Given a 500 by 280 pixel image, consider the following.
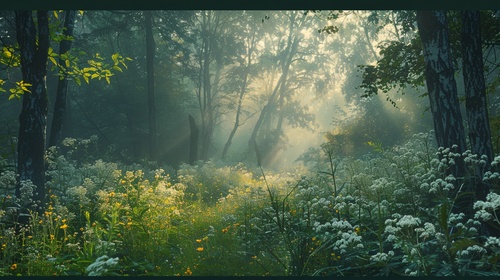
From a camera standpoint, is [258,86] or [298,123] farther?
[298,123]

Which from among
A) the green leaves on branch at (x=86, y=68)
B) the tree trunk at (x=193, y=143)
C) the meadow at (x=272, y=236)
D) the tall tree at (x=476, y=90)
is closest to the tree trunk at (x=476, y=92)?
the tall tree at (x=476, y=90)

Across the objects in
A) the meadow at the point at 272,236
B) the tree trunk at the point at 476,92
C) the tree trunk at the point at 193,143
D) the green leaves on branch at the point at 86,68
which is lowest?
the meadow at the point at 272,236

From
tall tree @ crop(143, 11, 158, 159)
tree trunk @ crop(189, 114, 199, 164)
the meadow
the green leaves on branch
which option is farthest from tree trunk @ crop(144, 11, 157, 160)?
the meadow

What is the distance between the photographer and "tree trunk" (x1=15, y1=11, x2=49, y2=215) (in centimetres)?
839

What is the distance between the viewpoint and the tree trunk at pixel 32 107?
8391 mm

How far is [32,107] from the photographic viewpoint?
28.2ft

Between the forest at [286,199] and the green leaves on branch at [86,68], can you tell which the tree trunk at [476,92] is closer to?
the forest at [286,199]

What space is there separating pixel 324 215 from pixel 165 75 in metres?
25.2

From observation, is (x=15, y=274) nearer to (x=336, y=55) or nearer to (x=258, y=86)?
(x=258, y=86)

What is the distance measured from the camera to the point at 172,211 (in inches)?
326

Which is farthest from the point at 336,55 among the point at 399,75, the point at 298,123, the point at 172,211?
the point at 172,211

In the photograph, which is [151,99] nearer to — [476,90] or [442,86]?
[442,86]

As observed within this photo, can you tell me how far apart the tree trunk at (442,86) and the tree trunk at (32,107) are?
6.63 meters

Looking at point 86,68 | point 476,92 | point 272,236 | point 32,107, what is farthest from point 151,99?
point 476,92
